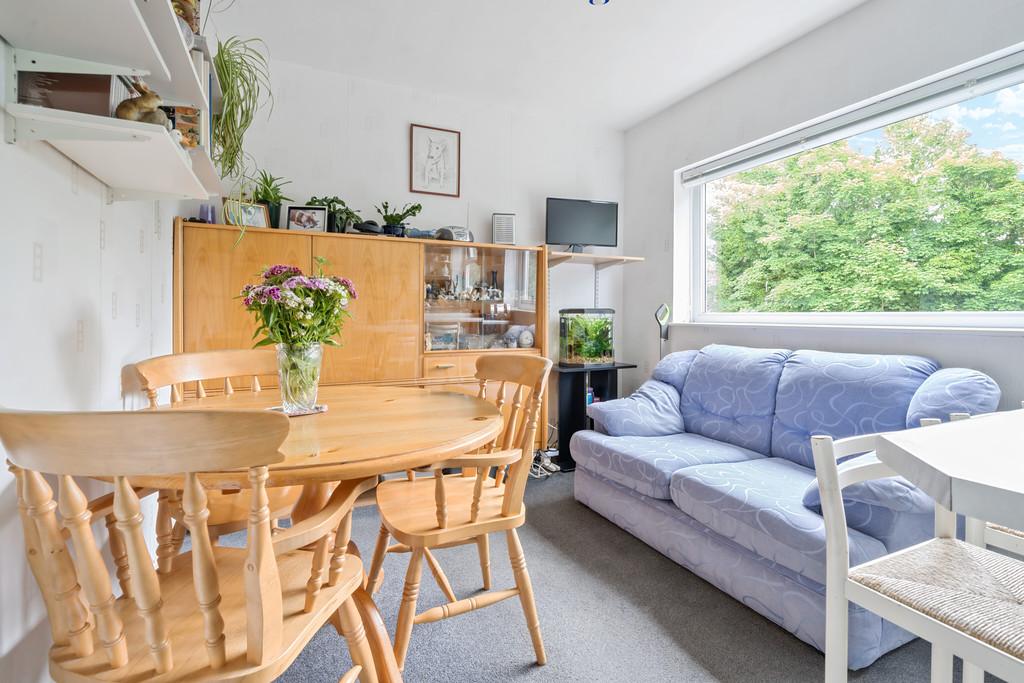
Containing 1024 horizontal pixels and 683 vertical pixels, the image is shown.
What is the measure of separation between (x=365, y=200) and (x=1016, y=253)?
3.38 metres

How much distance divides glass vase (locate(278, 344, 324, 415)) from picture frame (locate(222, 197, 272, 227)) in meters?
1.50

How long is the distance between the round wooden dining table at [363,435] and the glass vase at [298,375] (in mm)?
75

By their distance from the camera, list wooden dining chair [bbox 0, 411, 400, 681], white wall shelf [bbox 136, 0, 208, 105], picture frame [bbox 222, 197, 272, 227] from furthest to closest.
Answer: picture frame [bbox 222, 197, 272, 227] → white wall shelf [bbox 136, 0, 208, 105] → wooden dining chair [bbox 0, 411, 400, 681]

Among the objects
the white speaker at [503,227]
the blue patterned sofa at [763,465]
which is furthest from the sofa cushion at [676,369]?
the white speaker at [503,227]

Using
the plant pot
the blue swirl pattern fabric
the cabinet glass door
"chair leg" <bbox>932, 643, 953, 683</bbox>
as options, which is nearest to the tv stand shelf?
the cabinet glass door

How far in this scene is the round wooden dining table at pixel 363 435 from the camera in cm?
94

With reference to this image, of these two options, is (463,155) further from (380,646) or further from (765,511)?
(380,646)

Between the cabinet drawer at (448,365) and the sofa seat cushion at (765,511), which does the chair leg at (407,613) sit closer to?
the sofa seat cushion at (765,511)

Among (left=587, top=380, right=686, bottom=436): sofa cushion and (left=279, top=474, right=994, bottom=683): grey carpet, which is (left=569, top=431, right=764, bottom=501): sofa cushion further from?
(left=279, top=474, right=994, bottom=683): grey carpet

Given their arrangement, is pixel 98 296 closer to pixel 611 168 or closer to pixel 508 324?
pixel 508 324

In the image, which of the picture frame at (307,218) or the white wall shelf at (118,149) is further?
the picture frame at (307,218)

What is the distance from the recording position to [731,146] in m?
3.15

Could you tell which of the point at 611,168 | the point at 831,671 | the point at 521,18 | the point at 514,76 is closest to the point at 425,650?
the point at 831,671

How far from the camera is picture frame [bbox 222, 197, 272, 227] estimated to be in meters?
2.57
